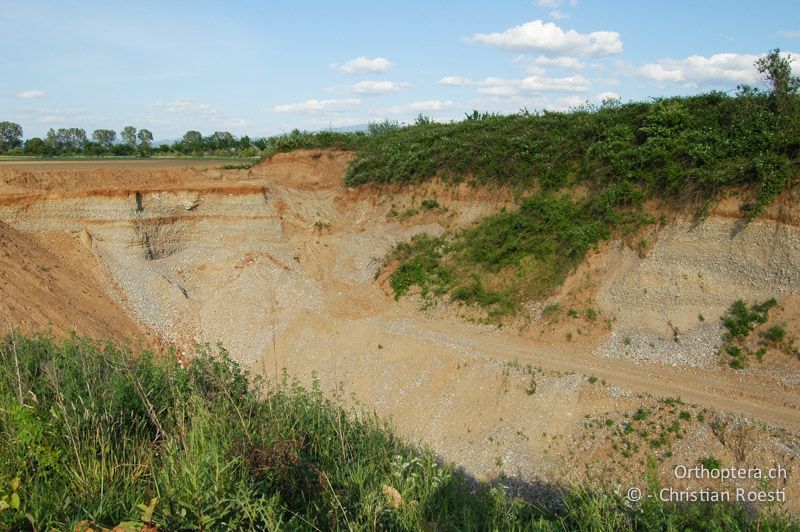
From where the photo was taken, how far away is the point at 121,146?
57656 mm

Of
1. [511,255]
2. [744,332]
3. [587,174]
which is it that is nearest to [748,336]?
[744,332]

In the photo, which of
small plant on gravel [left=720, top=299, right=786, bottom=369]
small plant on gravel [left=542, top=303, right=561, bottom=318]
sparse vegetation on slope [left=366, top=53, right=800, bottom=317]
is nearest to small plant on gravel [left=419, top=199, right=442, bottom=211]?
sparse vegetation on slope [left=366, top=53, right=800, bottom=317]

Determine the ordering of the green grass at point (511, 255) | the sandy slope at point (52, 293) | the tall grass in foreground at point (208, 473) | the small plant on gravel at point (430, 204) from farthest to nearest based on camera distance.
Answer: the small plant on gravel at point (430, 204) < the green grass at point (511, 255) < the sandy slope at point (52, 293) < the tall grass in foreground at point (208, 473)

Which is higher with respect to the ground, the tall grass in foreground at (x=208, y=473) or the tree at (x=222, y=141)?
the tree at (x=222, y=141)

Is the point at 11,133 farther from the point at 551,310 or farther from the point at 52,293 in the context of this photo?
the point at 551,310

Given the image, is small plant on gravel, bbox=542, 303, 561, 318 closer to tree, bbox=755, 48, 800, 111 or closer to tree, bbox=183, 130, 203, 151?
tree, bbox=755, 48, 800, 111

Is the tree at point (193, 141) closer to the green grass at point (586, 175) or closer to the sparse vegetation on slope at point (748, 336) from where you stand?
the green grass at point (586, 175)

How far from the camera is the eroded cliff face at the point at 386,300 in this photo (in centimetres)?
1370

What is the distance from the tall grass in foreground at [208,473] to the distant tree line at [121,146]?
142ft

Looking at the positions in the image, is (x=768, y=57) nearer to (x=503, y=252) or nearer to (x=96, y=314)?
(x=503, y=252)

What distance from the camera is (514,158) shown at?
21.7m

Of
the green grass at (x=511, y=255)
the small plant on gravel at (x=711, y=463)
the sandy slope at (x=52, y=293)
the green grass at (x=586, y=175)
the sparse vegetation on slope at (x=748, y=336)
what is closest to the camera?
the small plant on gravel at (x=711, y=463)

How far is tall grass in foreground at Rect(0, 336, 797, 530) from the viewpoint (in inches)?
214

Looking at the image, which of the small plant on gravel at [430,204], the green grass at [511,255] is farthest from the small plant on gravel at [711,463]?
the small plant on gravel at [430,204]
